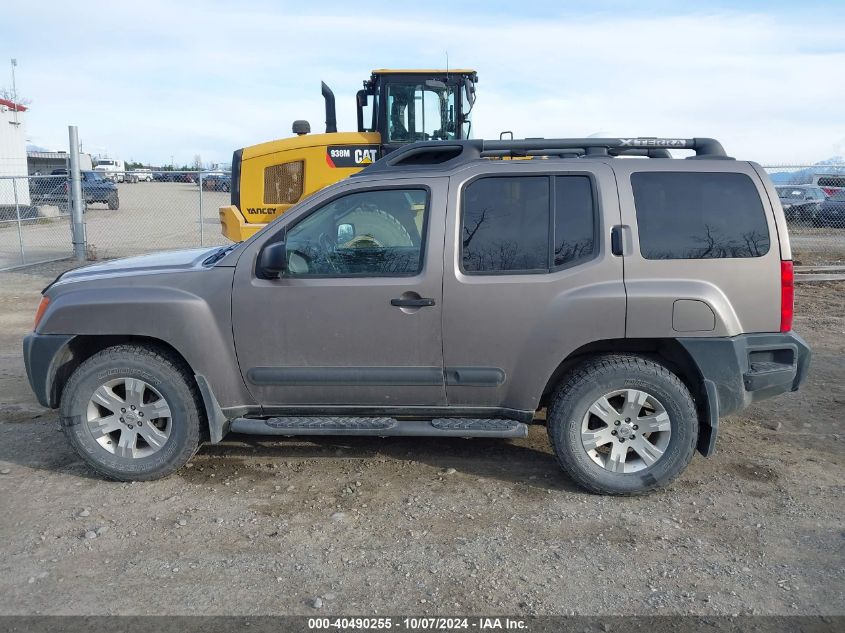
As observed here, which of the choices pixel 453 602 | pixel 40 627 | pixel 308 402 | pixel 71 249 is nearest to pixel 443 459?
pixel 308 402

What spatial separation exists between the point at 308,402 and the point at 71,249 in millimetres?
15237

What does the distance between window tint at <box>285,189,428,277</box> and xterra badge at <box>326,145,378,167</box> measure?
598 centimetres

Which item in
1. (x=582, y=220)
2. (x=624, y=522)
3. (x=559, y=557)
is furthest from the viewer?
(x=582, y=220)

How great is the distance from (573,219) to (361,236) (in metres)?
1.28

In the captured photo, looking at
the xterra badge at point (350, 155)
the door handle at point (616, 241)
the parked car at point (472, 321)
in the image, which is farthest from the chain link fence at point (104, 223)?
the door handle at point (616, 241)

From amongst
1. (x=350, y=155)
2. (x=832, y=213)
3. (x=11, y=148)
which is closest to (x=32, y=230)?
(x=11, y=148)

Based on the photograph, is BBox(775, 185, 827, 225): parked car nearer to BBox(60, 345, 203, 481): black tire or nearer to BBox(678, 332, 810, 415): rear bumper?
BBox(678, 332, 810, 415): rear bumper

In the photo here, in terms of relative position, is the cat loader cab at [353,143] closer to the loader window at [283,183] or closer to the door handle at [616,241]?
the loader window at [283,183]

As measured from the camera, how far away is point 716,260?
14.3ft

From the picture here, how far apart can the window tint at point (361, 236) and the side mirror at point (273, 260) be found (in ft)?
0.25

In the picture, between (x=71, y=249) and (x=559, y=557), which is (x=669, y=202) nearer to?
(x=559, y=557)

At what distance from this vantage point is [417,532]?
161 inches

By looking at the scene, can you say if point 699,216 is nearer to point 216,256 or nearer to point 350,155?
point 216,256

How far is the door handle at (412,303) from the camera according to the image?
4.44m
